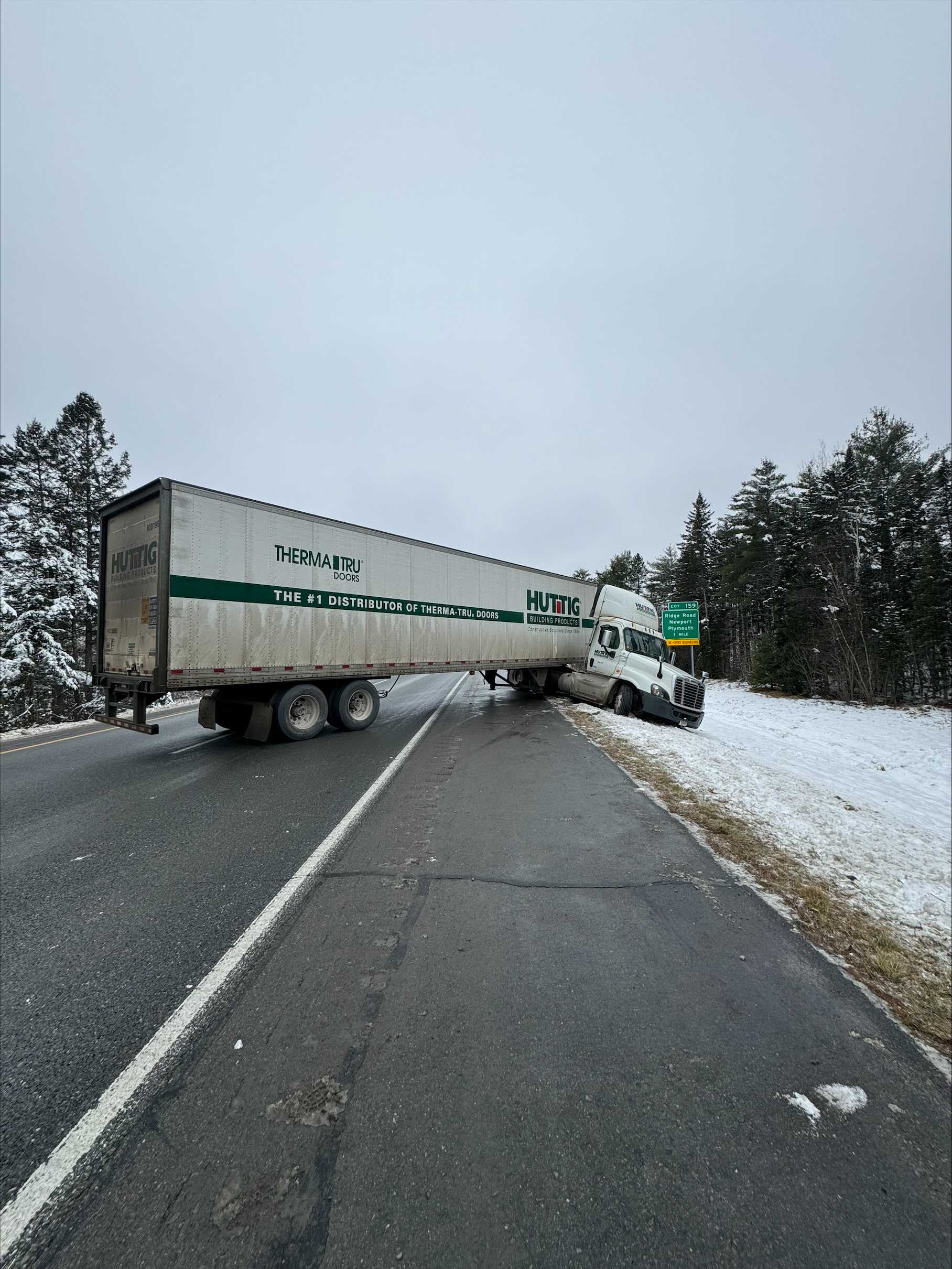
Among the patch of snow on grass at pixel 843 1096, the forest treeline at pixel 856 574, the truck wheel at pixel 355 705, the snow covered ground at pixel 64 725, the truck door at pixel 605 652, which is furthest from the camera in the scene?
the forest treeline at pixel 856 574

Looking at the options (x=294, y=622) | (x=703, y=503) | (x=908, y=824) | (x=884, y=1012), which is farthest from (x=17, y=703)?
(x=703, y=503)

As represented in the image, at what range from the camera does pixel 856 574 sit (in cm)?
2403

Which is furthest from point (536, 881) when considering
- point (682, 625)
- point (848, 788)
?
point (682, 625)

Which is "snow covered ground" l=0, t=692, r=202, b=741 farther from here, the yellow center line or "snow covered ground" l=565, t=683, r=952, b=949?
"snow covered ground" l=565, t=683, r=952, b=949

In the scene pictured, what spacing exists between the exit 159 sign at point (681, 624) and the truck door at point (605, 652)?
757 centimetres

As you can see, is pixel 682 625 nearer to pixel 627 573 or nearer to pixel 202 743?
pixel 202 743

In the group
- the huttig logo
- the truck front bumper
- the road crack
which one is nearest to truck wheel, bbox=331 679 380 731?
the huttig logo

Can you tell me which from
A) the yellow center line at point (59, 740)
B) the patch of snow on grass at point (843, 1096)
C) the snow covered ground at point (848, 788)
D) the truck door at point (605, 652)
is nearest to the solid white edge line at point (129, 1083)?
the patch of snow on grass at point (843, 1096)

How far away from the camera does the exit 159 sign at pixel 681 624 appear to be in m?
21.7

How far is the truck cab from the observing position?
1392 cm

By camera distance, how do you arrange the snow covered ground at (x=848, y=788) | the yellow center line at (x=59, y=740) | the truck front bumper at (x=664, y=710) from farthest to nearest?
the truck front bumper at (x=664, y=710)
the yellow center line at (x=59, y=740)
the snow covered ground at (x=848, y=788)

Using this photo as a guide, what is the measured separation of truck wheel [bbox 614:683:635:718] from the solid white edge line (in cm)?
1141

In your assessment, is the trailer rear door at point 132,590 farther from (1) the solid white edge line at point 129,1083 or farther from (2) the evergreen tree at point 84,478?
(2) the evergreen tree at point 84,478

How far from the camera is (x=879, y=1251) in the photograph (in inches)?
59.5
